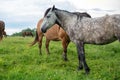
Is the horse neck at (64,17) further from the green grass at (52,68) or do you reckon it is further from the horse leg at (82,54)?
the green grass at (52,68)

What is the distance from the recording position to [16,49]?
20688 millimetres

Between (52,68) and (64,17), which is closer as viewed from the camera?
(64,17)

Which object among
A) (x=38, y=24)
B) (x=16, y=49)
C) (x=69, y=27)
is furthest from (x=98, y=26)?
(x=16, y=49)

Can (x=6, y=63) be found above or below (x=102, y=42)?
below

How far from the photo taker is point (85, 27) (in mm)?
12250

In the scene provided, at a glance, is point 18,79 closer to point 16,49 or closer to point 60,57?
point 60,57

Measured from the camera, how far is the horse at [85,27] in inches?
456

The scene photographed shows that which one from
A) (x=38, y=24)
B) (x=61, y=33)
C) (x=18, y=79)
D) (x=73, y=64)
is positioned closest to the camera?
(x=18, y=79)

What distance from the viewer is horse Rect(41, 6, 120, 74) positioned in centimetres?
1158

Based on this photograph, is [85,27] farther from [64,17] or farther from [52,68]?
[52,68]

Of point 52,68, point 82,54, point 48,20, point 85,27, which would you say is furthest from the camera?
point 52,68

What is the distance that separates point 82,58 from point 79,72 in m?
0.56

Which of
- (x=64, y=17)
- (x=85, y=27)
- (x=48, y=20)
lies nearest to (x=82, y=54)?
(x=85, y=27)

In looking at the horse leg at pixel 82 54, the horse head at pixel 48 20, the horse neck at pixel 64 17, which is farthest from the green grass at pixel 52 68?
the horse neck at pixel 64 17
